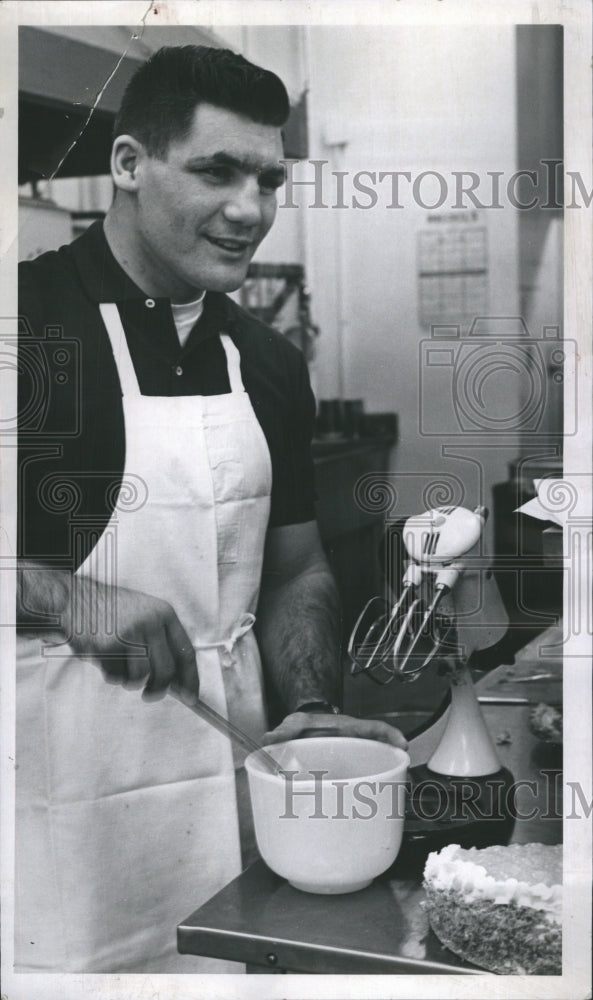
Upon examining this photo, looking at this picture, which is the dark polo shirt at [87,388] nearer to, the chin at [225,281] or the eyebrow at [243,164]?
the chin at [225,281]

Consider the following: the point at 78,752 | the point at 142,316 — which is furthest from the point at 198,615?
the point at 142,316

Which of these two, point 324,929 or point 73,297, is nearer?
point 324,929

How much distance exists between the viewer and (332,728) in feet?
4.01

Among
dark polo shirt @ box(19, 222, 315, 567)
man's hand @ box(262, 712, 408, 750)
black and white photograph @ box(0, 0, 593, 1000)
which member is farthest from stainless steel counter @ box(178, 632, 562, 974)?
dark polo shirt @ box(19, 222, 315, 567)

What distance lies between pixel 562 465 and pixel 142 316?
0.54 metres

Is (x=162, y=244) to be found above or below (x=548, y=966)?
above

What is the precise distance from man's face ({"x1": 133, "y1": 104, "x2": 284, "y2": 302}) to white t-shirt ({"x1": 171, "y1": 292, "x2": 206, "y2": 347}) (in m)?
0.01

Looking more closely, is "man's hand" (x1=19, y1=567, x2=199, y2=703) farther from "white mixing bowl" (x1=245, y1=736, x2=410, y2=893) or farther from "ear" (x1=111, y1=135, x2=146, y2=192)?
"ear" (x1=111, y1=135, x2=146, y2=192)

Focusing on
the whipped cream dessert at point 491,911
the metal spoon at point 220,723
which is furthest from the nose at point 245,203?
the whipped cream dessert at point 491,911

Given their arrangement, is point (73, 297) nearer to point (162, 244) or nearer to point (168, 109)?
point (162, 244)

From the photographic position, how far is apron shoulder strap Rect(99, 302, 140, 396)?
3.98 feet

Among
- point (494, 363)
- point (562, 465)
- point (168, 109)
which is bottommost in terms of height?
point (562, 465)

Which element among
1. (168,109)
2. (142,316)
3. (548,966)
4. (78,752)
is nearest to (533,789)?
(548,966)

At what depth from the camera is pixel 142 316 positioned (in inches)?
48.3
